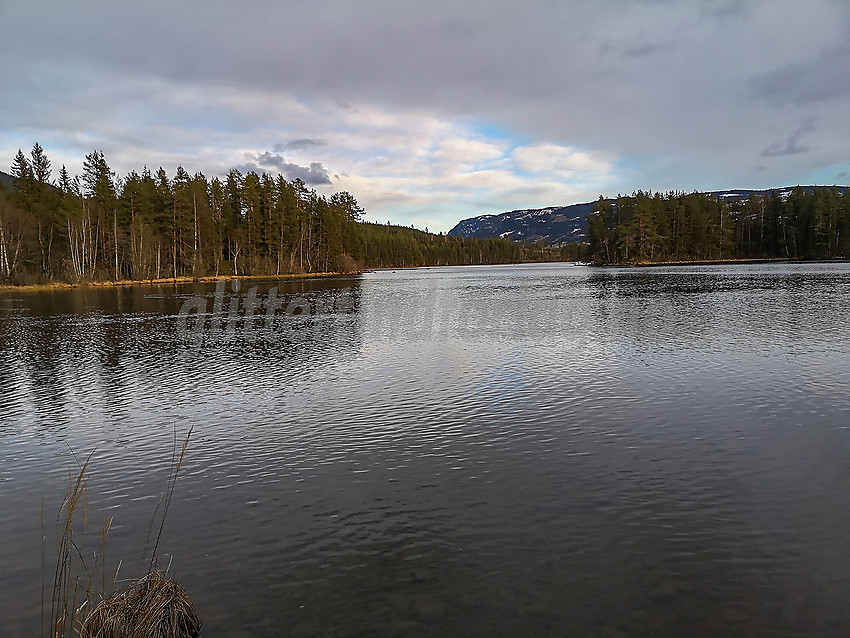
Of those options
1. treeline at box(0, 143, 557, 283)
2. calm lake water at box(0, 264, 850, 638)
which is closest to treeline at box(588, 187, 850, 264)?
treeline at box(0, 143, 557, 283)

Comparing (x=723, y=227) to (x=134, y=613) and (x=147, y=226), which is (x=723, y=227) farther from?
(x=134, y=613)

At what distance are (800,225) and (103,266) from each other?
147 metres

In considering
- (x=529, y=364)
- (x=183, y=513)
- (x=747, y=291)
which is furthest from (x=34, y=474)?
(x=747, y=291)

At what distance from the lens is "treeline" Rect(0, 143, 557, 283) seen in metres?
78.5

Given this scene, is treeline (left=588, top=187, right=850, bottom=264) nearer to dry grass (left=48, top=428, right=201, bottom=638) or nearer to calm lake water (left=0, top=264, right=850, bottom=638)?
calm lake water (left=0, top=264, right=850, bottom=638)

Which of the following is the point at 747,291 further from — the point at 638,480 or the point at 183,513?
the point at 183,513

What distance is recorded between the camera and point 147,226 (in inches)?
3310

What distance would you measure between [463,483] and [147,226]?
8627 cm

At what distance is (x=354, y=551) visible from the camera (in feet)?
29.1

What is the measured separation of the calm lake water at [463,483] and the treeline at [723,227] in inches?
4596

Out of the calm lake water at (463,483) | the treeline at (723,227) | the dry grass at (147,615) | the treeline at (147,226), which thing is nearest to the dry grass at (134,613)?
the dry grass at (147,615)

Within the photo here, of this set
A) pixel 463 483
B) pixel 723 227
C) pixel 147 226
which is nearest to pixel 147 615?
pixel 463 483

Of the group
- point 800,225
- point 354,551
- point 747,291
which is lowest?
point 354,551

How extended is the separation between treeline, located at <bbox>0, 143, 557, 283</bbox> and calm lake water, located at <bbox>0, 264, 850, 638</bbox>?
63.2 metres
